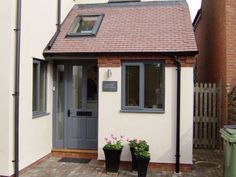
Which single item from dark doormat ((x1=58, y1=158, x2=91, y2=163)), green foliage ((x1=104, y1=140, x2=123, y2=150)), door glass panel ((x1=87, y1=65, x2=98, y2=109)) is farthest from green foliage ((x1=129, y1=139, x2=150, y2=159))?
door glass panel ((x1=87, y1=65, x2=98, y2=109))

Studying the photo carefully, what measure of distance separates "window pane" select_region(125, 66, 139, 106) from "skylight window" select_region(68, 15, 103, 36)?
172 centimetres

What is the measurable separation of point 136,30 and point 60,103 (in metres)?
3.19

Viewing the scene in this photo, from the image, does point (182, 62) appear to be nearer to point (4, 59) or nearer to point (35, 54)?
point (35, 54)

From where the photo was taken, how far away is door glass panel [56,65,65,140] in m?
9.10

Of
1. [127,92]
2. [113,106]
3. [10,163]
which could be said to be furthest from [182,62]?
[10,163]

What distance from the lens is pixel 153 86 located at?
26.3 feet

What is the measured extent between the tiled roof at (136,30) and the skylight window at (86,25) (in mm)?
166

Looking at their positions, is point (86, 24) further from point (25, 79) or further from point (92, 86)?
point (25, 79)

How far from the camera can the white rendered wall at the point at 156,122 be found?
303 inches

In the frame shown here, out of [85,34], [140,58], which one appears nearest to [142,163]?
[140,58]

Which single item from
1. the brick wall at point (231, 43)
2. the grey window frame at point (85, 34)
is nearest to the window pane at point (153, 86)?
the grey window frame at point (85, 34)

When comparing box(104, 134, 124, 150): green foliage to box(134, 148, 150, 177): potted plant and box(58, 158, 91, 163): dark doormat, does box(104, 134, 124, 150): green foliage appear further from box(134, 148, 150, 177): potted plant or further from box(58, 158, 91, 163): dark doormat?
box(58, 158, 91, 163): dark doormat

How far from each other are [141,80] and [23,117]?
3.15m

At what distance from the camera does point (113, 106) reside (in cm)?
804
